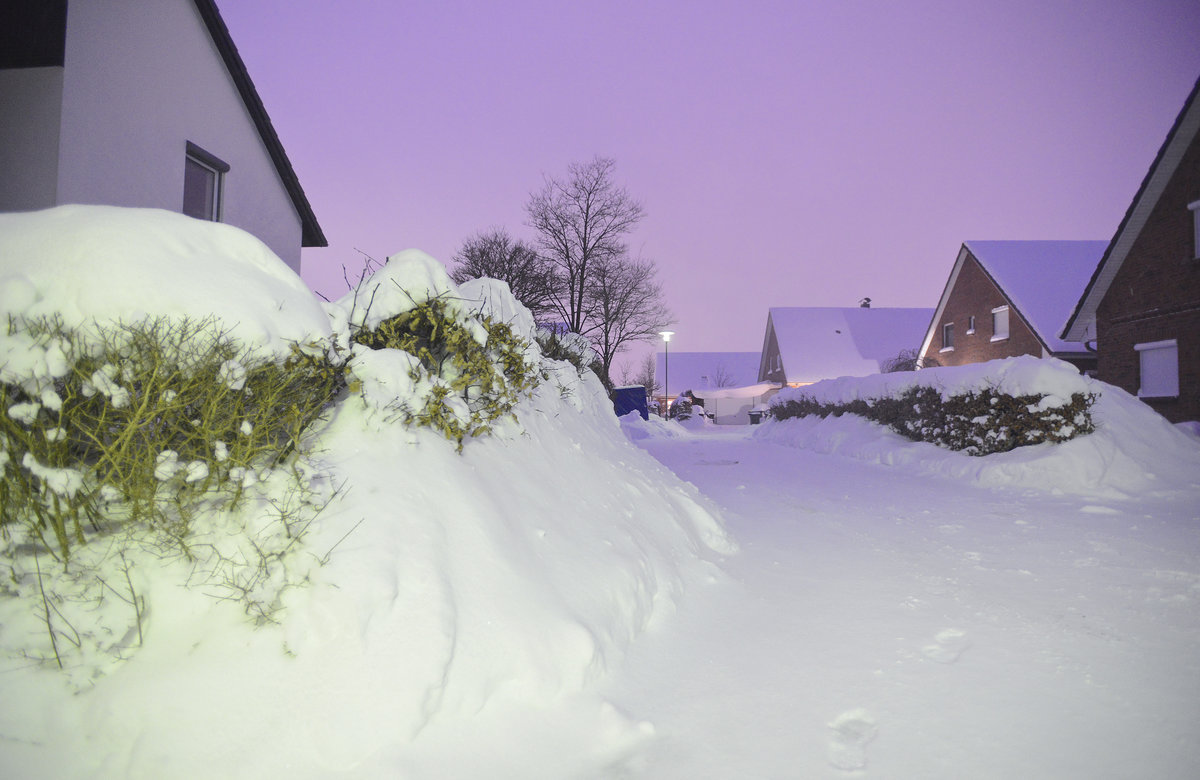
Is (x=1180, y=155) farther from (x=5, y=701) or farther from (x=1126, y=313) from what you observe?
(x=5, y=701)

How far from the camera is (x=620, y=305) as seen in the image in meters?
29.4

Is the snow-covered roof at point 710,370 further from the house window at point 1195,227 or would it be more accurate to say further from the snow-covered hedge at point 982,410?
the snow-covered hedge at point 982,410

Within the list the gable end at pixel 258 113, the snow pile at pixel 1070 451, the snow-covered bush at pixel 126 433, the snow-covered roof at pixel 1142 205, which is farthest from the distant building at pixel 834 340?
the snow-covered bush at pixel 126 433

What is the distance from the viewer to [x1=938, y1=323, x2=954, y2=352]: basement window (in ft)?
86.8

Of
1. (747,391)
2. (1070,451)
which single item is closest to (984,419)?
(1070,451)

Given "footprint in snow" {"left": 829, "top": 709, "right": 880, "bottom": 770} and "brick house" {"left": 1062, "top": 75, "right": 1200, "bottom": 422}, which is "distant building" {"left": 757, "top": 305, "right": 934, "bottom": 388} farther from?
"footprint in snow" {"left": 829, "top": 709, "right": 880, "bottom": 770}

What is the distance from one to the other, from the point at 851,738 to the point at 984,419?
8.72 m

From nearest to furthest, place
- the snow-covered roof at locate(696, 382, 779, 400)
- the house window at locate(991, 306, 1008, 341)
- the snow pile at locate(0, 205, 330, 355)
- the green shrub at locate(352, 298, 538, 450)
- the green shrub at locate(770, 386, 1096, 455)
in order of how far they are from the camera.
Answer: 1. the snow pile at locate(0, 205, 330, 355)
2. the green shrub at locate(352, 298, 538, 450)
3. the green shrub at locate(770, 386, 1096, 455)
4. the house window at locate(991, 306, 1008, 341)
5. the snow-covered roof at locate(696, 382, 779, 400)

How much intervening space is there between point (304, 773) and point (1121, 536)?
275 inches

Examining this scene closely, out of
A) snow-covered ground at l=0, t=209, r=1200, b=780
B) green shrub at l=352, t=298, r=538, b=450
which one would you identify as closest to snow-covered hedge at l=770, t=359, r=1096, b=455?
snow-covered ground at l=0, t=209, r=1200, b=780

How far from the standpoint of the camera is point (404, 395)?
353 centimetres

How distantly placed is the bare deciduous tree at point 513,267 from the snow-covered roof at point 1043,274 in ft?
60.1

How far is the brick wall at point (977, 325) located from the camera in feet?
70.6

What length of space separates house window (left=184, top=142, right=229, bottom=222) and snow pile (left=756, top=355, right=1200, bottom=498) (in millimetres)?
12294
